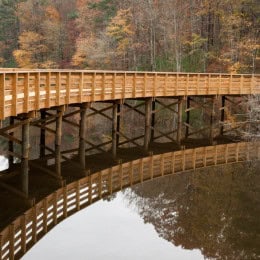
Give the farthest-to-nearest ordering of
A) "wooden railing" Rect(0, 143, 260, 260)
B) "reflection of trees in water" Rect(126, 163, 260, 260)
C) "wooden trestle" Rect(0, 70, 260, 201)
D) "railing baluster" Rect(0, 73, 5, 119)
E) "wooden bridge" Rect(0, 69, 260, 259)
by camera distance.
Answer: "wooden trestle" Rect(0, 70, 260, 201) → "wooden bridge" Rect(0, 69, 260, 259) → "railing baluster" Rect(0, 73, 5, 119) → "reflection of trees in water" Rect(126, 163, 260, 260) → "wooden railing" Rect(0, 143, 260, 260)

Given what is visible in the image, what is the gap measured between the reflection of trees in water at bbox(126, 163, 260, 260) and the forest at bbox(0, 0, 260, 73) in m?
18.8

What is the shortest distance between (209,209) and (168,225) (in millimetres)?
1746

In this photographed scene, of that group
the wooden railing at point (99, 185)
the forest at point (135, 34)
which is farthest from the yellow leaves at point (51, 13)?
the wooden railing at point (99, 185)

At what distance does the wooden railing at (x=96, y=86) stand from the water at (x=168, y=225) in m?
3.50

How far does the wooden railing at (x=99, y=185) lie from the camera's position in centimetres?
1056

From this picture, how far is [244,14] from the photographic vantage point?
3856cm

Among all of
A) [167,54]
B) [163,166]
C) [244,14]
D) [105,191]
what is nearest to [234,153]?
[163,166]

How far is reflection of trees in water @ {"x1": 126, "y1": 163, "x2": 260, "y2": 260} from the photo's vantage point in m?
11.1

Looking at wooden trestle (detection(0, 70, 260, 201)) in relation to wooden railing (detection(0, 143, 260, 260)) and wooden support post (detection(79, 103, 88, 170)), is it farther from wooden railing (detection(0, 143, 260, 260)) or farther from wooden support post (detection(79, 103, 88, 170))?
wooden railing (detection(0, 143, 260, 260))

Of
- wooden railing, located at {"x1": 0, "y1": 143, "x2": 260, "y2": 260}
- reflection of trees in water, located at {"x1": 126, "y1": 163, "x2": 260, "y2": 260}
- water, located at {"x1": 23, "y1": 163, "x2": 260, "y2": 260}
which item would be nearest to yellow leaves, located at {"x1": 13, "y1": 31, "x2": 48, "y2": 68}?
wooden railing, located at {"x1": 0, "y1": 143, "x2": 260, "y2": 260}

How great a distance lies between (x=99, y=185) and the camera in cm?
1520

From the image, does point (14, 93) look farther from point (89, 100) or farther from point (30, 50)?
point (30, 50)

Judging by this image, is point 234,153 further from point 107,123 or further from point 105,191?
point 107,123

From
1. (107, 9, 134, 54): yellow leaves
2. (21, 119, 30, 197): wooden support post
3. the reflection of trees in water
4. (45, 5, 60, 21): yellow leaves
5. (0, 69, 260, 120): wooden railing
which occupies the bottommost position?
the reflection of trees in water
